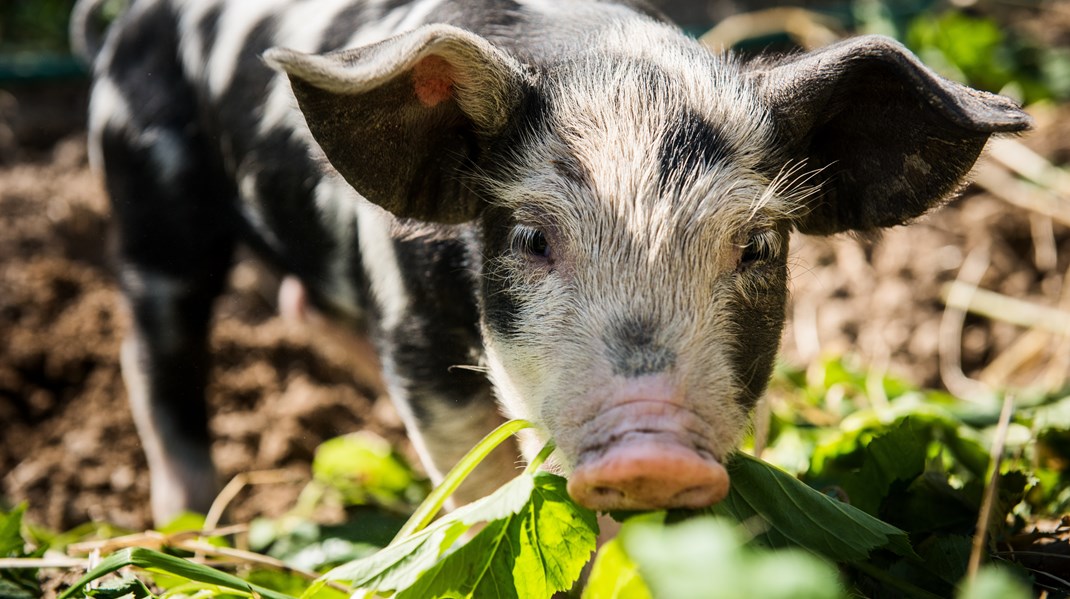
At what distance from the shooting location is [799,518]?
6.49 feet

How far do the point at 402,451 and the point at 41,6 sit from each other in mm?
4843

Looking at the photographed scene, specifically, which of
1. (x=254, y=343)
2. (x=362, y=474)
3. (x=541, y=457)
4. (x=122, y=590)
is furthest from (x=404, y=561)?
(x=254, y=343)

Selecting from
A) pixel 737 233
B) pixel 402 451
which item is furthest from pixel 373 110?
pixel 402 451

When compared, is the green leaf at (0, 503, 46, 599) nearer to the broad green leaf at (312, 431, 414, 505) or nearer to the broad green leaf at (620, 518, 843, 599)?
the broad green leaf at (312, 431, 414, 505)

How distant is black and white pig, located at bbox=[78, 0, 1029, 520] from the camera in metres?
1.98

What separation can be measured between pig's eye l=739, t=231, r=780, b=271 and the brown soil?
1.97m

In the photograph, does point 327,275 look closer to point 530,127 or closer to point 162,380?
point 162,380

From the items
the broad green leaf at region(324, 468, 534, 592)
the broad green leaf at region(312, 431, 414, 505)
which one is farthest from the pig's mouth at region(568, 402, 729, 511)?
the broad green leaf at region(312, 431, 414, 505)

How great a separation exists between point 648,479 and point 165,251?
258 centimetres

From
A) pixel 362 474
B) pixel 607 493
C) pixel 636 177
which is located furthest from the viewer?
pixel 362 474

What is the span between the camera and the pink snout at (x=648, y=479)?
5.60ft

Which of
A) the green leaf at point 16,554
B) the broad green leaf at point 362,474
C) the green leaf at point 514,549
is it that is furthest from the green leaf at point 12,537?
the broad green leaf at point 362,474

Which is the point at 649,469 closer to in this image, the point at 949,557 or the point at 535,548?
the point at 535,548

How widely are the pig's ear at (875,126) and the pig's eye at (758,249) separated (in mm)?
237
